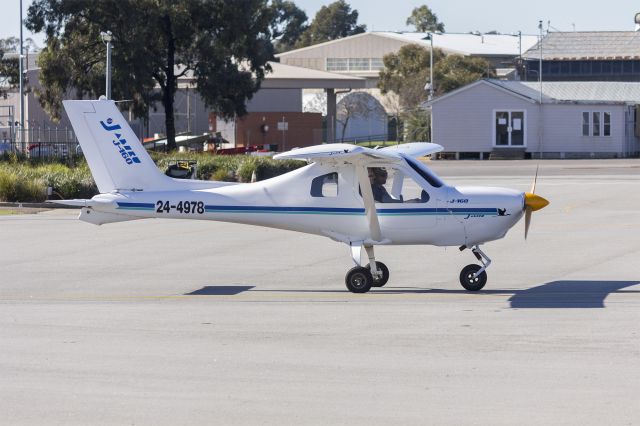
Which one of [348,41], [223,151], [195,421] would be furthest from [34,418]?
[348,41]

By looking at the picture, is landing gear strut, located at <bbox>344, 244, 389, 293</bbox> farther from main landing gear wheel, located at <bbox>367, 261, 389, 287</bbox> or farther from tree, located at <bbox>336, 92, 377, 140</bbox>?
tree, located at <bbox>336, 92, 377, 140</bbox>

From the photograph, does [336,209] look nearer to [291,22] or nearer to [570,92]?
[570,92]

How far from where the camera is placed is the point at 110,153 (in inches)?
591

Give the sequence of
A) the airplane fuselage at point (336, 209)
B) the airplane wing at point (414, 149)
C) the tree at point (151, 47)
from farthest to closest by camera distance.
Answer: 1. the tree at point (151, 47)
2. the airplane wing at point (414, 149)
3. the airplane fuselage at point (336, 209)

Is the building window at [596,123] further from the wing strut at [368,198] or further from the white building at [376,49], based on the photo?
the wing strut at [368,198]

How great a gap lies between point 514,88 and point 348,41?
54.5 meters

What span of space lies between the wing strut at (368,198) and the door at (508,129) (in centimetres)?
4489

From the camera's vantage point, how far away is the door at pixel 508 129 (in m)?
58.5

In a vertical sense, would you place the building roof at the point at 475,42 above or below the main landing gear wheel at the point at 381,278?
above

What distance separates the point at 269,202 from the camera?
14789mm

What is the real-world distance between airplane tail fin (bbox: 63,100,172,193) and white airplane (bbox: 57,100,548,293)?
0.04ft

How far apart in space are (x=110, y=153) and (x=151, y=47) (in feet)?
135

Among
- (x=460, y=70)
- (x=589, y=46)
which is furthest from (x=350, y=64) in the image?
(x=589, y=46)

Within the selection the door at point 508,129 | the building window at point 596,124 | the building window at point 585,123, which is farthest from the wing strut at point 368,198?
the building window at point 596,124
